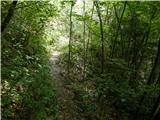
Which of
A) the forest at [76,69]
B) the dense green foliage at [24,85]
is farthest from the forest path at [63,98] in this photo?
the dense green foliage at [24,85]

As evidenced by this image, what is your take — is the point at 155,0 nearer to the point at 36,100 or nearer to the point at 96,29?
the point at 96,29

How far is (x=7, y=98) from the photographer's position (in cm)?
723

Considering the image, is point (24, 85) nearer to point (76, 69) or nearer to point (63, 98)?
point (63, 98)

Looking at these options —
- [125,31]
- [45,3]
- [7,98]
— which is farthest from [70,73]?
[7,98]

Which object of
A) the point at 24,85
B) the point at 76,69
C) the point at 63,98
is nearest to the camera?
the point at 24,85

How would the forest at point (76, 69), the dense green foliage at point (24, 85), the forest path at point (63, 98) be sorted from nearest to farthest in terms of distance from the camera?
the dense green foliage at point (24, 85), the forest at point (76, 69), the forest path at point (63, 98)

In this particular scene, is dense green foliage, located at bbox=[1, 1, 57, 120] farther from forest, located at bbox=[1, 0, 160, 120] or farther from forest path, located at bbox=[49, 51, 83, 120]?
forest path, located at bbox=[49, 51, 83, 120]

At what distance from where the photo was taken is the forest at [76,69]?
25.8ft

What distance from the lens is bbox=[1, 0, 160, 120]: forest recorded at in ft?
25.8

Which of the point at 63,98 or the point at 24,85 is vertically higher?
the point at 24,85

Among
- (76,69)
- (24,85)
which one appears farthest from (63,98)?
(76,69)

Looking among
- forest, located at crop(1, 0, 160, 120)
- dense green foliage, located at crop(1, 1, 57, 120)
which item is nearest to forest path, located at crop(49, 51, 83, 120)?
forest, located at crop(1, 0, 160, 120)

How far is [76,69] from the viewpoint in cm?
1430

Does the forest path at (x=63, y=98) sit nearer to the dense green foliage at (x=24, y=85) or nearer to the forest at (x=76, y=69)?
the forest at (x=76, y=69)
